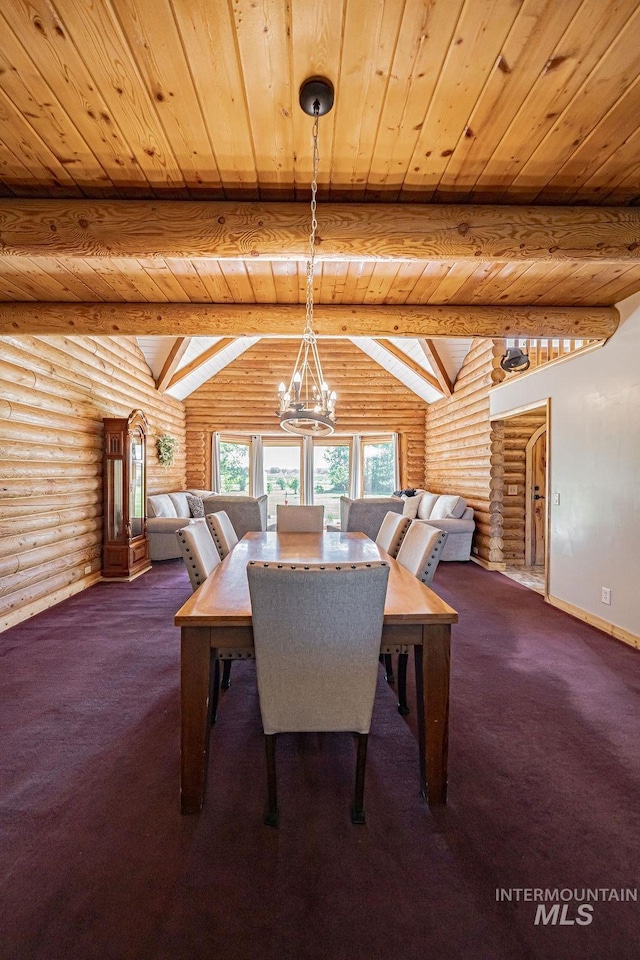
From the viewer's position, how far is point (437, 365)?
6.86 metres

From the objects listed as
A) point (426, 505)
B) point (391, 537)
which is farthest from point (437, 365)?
point (391, 537)

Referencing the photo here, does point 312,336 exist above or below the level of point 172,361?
below

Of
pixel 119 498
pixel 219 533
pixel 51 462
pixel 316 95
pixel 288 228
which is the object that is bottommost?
pixel 219 533

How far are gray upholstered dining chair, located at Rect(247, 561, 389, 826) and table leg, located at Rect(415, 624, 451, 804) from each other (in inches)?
10.5

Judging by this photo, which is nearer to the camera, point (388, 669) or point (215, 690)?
point (215, 690)

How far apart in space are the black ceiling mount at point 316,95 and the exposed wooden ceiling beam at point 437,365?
192 inches

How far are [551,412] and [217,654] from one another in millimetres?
4078

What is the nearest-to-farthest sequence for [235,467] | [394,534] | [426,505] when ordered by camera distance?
[394,534] → [426,505] → [235,467]

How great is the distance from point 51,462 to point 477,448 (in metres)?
5.38

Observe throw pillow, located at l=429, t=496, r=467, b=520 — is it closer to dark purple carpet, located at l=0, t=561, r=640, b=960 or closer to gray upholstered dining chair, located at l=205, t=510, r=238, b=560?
dark purple carpet, located at l=0, t=561, r=640, b=960

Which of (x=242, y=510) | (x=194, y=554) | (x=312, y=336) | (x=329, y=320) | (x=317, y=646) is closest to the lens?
(x=317, y=646)

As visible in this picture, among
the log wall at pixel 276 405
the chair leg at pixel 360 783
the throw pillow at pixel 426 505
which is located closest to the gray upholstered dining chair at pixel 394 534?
the chair leg at pixel 360 783

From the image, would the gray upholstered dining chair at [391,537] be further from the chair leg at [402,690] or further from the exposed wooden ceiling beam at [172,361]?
the exposed wooden ceiling beam at [172,361]

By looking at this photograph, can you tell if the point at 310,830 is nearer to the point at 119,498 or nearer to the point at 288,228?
the point at 288,228
